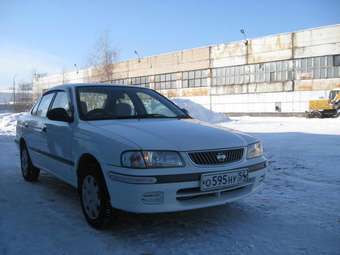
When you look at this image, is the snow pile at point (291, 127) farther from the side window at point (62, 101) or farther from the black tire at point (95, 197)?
the black tire at point (95, 197)

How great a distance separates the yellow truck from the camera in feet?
103

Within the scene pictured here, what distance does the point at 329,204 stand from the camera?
4699 millimetres

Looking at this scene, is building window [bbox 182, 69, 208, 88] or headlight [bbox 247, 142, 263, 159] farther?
building window [bbox 182, 69, 208, 88]

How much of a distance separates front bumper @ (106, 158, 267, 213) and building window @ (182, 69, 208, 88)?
42.8 m

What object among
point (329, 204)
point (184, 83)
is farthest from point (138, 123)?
point (184, 83)

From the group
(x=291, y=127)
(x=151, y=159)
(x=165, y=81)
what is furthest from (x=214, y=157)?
(x=165, y=81)

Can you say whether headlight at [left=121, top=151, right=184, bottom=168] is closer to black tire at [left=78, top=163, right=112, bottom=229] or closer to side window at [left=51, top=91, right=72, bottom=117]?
black tire at [left=78, top=163, right=112, bottom=229]

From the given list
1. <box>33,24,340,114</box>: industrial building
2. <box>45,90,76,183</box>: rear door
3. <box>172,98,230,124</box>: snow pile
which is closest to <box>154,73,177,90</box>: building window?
<box>33,24,340,114</box>: industrial building

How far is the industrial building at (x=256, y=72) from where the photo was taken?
35781 mm

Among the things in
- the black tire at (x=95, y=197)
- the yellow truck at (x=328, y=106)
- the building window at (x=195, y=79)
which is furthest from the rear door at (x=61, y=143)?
the building window at (x=195, y=79)

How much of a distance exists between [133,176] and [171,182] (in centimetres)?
35

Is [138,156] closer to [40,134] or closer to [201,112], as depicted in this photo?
[40,134]

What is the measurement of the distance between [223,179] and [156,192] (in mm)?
688

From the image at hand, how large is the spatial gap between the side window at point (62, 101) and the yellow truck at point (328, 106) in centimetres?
2988
